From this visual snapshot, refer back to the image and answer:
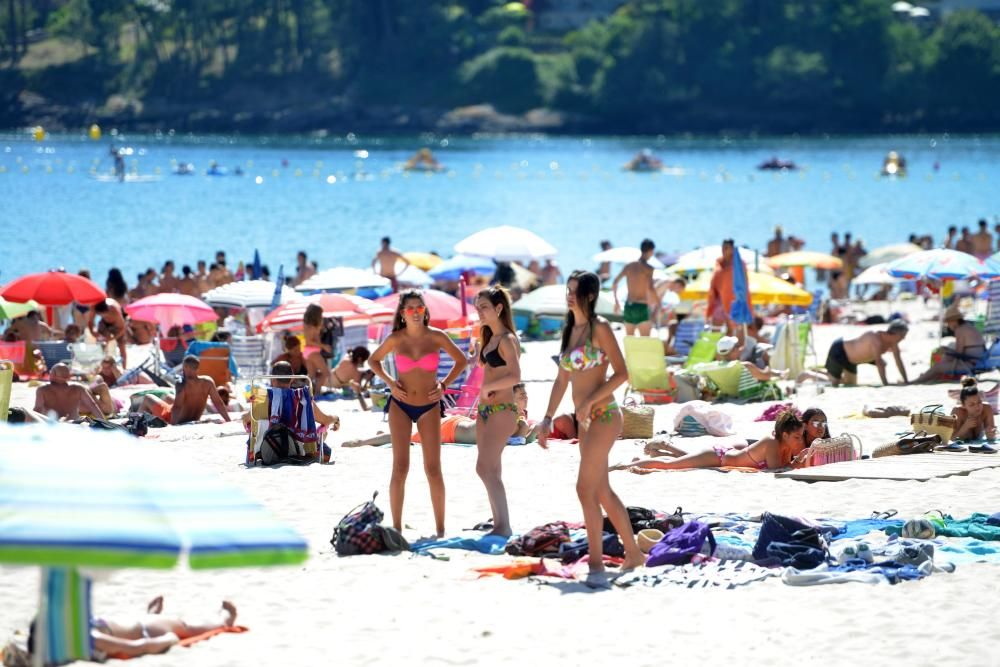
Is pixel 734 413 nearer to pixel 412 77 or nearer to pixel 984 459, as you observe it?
pixel 984 459

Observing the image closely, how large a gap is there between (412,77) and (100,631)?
104 meters

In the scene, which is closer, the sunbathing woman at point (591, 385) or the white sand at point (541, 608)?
the white sand at point (541, 608)

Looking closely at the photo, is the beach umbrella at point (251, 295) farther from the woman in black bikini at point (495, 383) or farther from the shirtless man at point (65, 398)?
the woman in black bikini at point (495, 383)

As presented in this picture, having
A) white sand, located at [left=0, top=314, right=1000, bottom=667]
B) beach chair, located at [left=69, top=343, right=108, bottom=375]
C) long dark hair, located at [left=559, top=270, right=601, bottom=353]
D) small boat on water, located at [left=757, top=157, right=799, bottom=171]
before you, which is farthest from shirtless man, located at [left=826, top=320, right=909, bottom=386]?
small boat on water, located at [left=757, top=157, right=799, bottom=171]

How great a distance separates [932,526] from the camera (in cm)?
718

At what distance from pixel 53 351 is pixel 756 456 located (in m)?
7.45

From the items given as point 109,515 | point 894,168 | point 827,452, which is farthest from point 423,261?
point 894,168

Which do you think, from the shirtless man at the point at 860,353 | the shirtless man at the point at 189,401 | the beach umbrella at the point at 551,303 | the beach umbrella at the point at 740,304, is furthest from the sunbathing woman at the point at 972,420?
the beach umbrella at the point at 551,303

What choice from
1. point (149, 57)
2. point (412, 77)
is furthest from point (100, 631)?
point (149, 57)

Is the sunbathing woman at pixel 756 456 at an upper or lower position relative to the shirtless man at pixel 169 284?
lower

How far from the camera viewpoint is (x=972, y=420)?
31.7 feet

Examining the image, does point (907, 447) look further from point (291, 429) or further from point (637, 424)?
point (291, 429)

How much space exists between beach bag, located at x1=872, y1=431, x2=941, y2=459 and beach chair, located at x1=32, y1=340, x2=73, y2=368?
7795 mm

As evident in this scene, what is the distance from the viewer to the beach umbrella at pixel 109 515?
A: 11.7 ft
